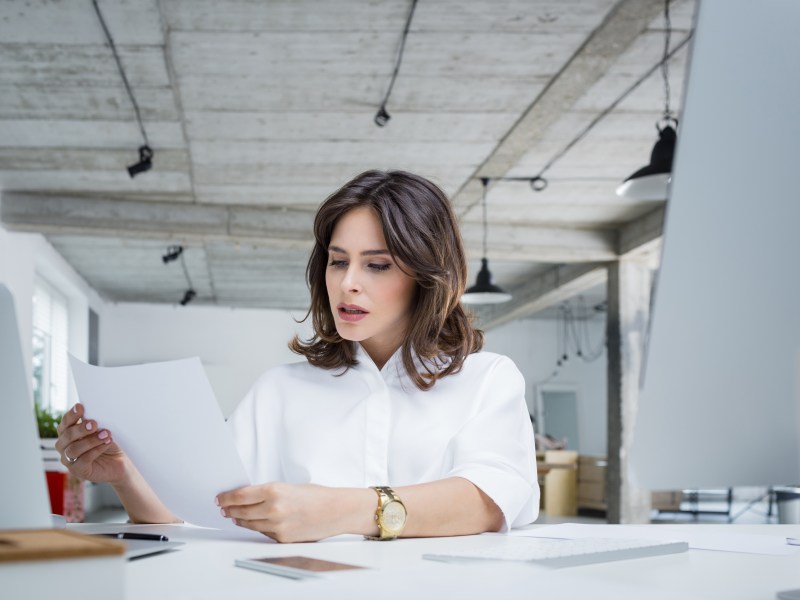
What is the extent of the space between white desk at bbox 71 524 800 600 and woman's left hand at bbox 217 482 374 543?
0.17 feet

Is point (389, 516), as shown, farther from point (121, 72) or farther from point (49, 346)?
point (49, 346)

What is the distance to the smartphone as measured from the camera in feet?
3.02

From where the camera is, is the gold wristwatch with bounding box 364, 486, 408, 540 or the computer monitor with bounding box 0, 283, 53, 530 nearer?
the computer monitor with bounding box 0, 283, 53, 530

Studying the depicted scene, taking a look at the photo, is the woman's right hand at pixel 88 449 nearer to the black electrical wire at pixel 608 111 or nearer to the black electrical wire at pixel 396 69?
the black electrical wire at pixel 608 111

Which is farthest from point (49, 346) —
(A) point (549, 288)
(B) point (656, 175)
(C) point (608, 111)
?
(B) point (656, 175)

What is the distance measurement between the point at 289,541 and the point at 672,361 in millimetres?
679

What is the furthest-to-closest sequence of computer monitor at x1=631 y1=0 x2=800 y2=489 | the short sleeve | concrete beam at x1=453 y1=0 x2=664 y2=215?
concrete beam at x1=453 y1=0 x2=664 y2=215 < the short sleeve < computer monitor at x1=631 y1=0 x2=800 y2=489

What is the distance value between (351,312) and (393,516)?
434mm

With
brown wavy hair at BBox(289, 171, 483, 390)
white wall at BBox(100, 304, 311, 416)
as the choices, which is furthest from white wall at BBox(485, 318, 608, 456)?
brown wavy hair at BBox(289, 171, 483, 390)

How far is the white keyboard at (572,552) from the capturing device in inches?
39.2

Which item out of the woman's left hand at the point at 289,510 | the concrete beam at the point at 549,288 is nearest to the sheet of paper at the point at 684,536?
the woman's left hand at the point at 289,510

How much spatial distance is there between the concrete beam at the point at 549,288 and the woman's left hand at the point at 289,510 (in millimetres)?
8812

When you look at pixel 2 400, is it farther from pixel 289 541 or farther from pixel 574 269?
pixel 574 269

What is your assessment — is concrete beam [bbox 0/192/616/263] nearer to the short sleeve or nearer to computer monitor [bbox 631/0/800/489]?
the short sleeve
